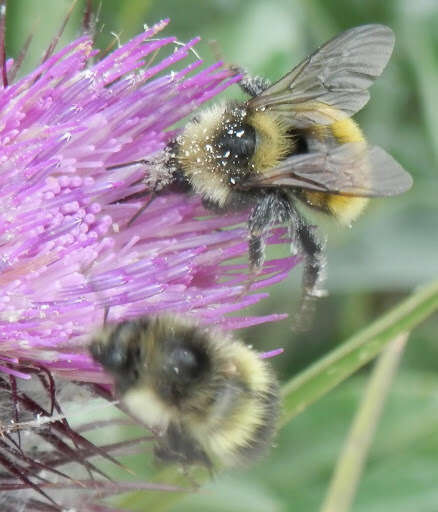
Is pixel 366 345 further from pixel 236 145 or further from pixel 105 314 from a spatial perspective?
pixel 105 314

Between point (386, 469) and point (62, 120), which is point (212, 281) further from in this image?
point (386, 469)

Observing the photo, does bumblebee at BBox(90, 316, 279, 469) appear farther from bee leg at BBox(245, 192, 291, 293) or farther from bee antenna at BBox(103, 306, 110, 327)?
bee leg at BBox(245, 192, 291, 293)

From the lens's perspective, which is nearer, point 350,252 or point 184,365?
point 184,365

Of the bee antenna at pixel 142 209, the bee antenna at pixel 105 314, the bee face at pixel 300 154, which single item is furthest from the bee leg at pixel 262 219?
the bee antenna at pixel 105 314

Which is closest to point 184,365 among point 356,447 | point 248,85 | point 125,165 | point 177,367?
point 177,367

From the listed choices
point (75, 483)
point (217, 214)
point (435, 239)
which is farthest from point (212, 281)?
point (435, 239)

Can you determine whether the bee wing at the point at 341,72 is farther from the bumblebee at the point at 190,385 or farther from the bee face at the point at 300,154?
the bumblebee at the point at 190,385

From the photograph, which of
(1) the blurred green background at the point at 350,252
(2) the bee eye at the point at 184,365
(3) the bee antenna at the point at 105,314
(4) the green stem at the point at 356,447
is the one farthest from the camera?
(1) the blurred green background at the point at 350,252
